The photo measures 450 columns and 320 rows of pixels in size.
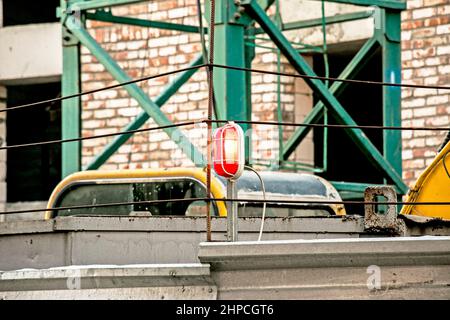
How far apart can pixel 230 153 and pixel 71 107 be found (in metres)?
5.13

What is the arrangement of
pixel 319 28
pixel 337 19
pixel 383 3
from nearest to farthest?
pixel 383 3
pixel 337 19
pixel 319 28

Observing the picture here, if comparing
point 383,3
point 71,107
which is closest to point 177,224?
point 71,107

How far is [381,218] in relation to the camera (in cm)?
702

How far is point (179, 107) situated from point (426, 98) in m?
2.86

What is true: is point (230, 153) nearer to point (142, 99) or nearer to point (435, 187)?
point (435, 187)

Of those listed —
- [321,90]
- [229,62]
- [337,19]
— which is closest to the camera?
[229,62]

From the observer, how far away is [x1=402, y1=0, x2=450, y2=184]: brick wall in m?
13.9

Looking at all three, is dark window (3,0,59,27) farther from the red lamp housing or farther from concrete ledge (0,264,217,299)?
the red lamp housing

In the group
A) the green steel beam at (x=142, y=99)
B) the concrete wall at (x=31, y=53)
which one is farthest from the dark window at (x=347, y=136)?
the green steel beam at (x=142, y=99)

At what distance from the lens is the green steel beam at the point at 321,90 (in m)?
10.3

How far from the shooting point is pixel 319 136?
15625 millimetres
